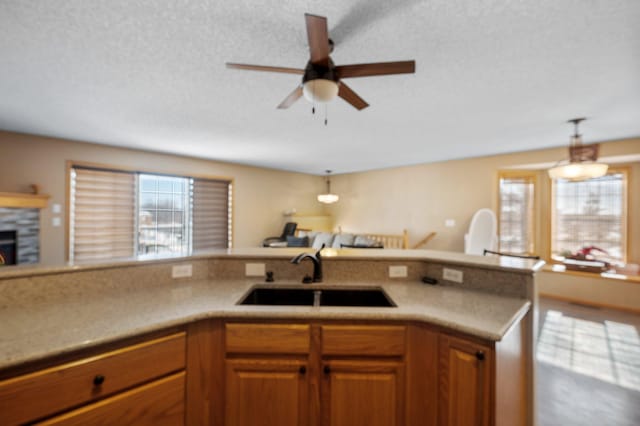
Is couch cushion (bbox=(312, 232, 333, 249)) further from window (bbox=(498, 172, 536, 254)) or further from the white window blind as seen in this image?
the white window blind

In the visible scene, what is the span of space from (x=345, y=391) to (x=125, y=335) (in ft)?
3.07

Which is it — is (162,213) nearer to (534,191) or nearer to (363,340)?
(363,340)

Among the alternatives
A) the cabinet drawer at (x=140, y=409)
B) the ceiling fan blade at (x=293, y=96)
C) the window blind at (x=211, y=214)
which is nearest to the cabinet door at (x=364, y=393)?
the cabinet drawer at (x=140, y=409)

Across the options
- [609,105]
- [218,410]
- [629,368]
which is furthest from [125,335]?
[609,105]

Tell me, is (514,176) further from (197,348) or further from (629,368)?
(197,348)

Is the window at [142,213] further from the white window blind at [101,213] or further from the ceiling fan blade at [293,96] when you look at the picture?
the ceiling fan blade at [293,96]

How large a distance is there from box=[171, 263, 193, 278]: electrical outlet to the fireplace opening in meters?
3.07

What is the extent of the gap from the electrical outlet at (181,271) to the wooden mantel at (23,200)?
306 cm

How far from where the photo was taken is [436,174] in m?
5.34

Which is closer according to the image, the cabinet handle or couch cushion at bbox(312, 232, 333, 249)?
the cabinet handle

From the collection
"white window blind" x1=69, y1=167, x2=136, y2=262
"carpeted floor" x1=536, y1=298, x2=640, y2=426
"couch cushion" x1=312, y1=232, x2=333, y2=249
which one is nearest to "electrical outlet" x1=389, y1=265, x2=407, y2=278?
"carpeted floor" x1=536, y1=298, x2=640, y2=426

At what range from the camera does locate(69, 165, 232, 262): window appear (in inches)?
153

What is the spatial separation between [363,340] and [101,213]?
15.0 ft

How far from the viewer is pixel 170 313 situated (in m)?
1.17
